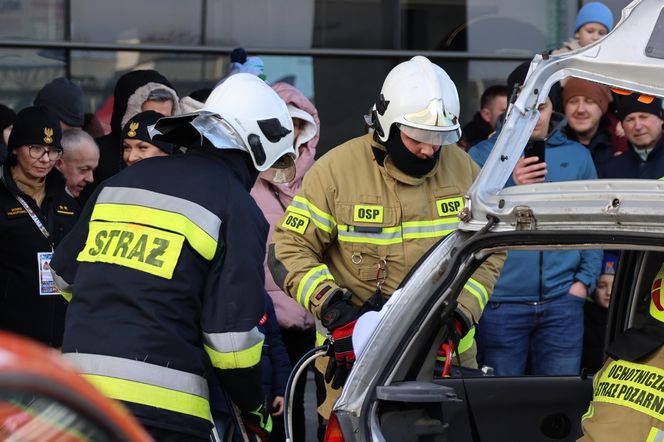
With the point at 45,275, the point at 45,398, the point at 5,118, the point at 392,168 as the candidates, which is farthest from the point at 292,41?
the point at 45,398

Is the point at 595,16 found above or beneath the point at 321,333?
above

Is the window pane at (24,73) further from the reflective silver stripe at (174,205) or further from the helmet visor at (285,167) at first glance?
the reflective silver stripe at (174,205)

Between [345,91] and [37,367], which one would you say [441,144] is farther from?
[345,91]

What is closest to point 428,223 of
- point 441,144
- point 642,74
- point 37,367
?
point 441,144

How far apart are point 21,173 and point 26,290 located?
0.53 m

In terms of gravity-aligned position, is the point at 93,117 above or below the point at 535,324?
above

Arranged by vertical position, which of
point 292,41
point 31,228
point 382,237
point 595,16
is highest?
point 595,16

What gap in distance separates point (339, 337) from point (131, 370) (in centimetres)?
81

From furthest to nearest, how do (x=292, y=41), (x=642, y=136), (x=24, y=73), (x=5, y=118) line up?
1. (x=292, y=41)
2. (x=24, y=73)
3. (x=5, y=118)
4. (x=642, y=136)

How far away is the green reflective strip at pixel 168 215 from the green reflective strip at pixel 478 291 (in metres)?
1.02

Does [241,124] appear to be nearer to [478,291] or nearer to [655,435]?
[478,291]

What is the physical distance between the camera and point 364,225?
444cm

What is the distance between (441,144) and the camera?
174 inches

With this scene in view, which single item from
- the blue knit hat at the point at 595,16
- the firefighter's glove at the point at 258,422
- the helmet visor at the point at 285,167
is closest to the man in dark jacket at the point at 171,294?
the firefighter's glove at the point at 258,422
